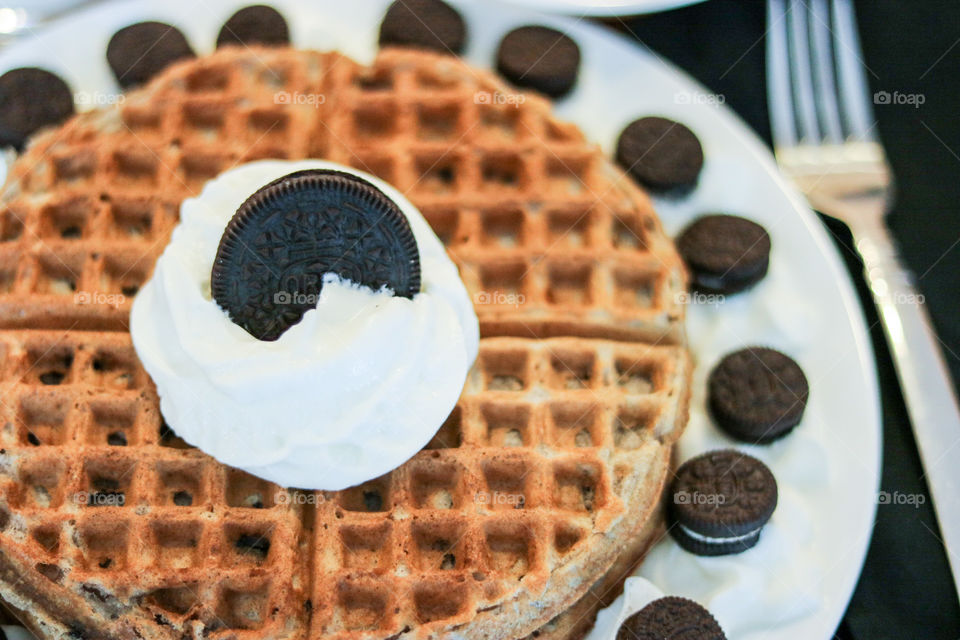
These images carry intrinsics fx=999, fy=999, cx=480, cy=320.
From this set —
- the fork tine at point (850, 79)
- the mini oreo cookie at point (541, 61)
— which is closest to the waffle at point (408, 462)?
the mini oreo cookie at point (541, 61)

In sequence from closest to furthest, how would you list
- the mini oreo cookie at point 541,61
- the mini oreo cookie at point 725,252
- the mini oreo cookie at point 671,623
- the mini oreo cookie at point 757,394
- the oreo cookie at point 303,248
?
1. the oreo cookie at point 303,248
2. the mini oreo cookie at point 671,623
3. the mini oreo cookie at point 757,394
4. the mini oreo cookie at point 725,252
5. the mini oreo cookie at point 541,61

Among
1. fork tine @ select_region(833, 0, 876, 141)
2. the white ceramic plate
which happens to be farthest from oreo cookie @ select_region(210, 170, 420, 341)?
fork tine @ select_region(833, 0, 876, 141)

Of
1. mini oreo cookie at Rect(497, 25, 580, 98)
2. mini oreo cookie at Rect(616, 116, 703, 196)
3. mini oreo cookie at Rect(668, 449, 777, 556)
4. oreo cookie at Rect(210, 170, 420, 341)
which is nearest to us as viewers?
oreo cookie at Rect(210, 170, 420, 341)

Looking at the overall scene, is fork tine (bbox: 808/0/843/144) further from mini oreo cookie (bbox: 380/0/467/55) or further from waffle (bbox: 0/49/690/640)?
mini oreo cookie (bbox: 380/0/467/55)

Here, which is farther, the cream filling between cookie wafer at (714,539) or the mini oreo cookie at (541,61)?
the mini oreo cookie at (541,61)

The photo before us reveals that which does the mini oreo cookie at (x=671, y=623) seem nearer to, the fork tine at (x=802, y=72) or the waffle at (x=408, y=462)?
the waffle at (x=408, y=462)

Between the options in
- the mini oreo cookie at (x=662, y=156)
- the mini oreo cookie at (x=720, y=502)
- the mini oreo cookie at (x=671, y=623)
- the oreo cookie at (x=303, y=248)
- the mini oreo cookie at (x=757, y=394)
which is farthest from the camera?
the mini oreo cookie at (x=662, y=156)

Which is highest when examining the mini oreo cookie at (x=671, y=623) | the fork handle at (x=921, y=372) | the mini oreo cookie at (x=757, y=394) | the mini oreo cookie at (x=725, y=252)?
the mini oreo cookie at (x=725, y=252)
